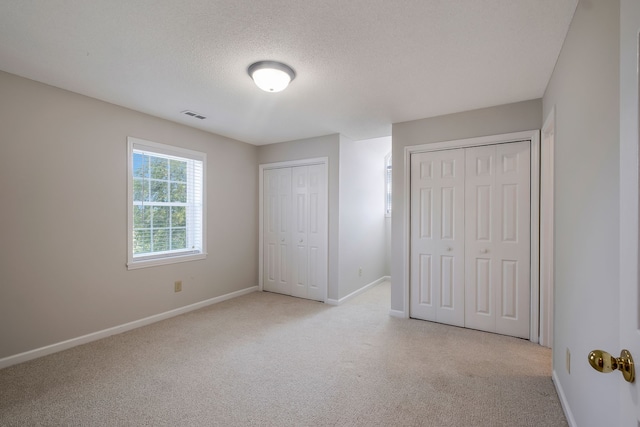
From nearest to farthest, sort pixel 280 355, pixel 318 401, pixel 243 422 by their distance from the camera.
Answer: pixel 243 422, pixel 318 401, pixel 280 355

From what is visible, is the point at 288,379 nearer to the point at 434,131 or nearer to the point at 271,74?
the point at 271,74

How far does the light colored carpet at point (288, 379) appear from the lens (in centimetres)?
195

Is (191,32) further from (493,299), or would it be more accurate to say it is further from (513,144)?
(493,299)

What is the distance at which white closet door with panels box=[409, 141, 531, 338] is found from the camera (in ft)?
10.4

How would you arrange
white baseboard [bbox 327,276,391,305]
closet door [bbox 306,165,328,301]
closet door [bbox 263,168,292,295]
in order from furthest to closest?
closet door [bbox 263,168,292,295]
closet door [bbox 306,165,328,301]
white baseboard [bbox 327,276,391,305]

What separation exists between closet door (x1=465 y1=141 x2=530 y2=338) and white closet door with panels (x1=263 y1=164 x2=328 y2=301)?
1.93m

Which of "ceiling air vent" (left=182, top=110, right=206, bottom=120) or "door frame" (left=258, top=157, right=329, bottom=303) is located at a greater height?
"ceiling air vent" (left=182, top=110, right=206, bottom=120)

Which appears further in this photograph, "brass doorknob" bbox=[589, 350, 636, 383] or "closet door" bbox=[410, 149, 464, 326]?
"closet door" bbox=[410, 149, 464, 326]

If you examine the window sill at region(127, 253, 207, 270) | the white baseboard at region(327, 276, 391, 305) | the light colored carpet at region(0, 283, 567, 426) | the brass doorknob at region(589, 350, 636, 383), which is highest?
the brass doorknob at region(589, 350, 636, 383)

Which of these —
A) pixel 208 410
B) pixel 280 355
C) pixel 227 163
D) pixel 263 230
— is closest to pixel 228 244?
pixel 263 230

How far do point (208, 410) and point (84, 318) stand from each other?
1.89 meters

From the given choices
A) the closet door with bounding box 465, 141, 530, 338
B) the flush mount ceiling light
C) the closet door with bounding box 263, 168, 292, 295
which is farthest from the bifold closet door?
the flush mount ceiling light

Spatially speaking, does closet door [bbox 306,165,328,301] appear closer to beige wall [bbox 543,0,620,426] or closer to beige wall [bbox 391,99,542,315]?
beige wall [bbox 391,99,542,315]

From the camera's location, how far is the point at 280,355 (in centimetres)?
279
